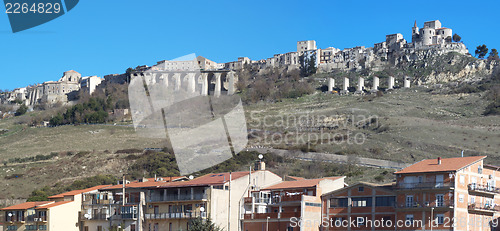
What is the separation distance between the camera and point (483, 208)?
41.5m

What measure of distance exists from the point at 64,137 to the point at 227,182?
7132 centimetres

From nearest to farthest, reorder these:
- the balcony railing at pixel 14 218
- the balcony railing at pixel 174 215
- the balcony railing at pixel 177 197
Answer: the balcony railing at pixel 174 215, the balcony railing at pixel 177 197, the balcony railing at pixel 14 218

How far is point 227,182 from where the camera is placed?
4644cm

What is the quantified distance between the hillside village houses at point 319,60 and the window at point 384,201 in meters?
108

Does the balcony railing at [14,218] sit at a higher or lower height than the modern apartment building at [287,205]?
lower

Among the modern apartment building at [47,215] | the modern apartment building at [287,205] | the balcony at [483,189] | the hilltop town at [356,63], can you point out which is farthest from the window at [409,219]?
the hilltop town at [356,63]

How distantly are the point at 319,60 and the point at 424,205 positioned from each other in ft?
411

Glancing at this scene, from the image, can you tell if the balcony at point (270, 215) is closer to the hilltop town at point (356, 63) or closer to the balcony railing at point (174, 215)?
the balcony railing at point (174, 215)

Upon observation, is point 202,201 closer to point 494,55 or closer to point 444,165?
point 444,165

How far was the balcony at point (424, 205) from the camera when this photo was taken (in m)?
40.2

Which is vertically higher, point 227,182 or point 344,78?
point 344,78

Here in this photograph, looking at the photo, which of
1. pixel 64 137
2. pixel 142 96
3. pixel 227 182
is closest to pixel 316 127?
pixel 64 137

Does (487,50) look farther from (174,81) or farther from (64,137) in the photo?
(64,137)

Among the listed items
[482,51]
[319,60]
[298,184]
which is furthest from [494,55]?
[298,184]
